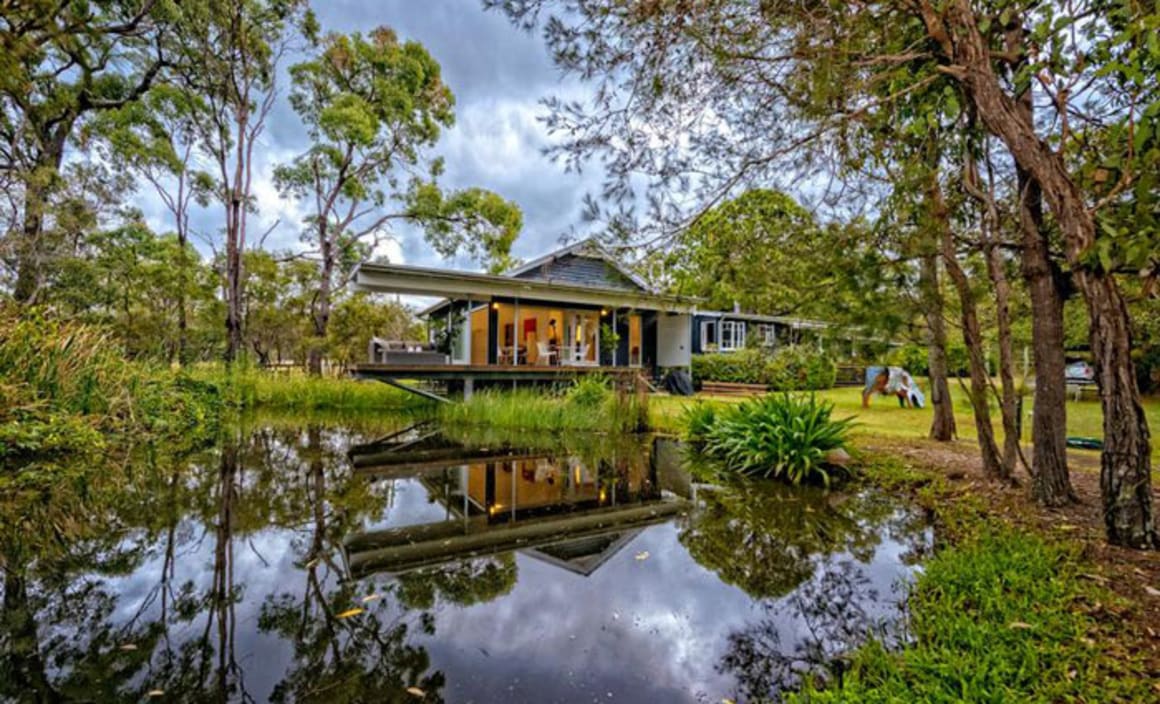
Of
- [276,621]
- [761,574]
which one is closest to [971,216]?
[761,574]

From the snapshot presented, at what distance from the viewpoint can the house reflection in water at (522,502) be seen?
10.9 feet

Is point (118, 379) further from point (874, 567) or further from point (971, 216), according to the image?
point (971, 216)

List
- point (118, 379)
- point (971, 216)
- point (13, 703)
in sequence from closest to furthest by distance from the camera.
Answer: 1. point (13, 703)
2. point (971, 216)
3. point (118, 379)

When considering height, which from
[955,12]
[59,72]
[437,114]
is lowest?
[955,12]

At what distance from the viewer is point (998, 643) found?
6.40ft

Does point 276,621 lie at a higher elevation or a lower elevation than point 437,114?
lower

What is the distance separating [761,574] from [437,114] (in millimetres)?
19333

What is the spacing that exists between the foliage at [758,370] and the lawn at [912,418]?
268 cm

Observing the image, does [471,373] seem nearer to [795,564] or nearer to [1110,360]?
[795,564]

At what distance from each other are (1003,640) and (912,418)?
896cm

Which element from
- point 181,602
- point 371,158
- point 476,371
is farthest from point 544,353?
point 181,602

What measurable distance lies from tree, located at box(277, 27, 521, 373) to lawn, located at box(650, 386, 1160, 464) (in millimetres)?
10751

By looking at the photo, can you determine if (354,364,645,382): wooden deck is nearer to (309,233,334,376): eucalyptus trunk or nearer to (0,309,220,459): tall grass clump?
(0,309,220,459): tall grass clump

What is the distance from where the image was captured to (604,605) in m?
2.64
